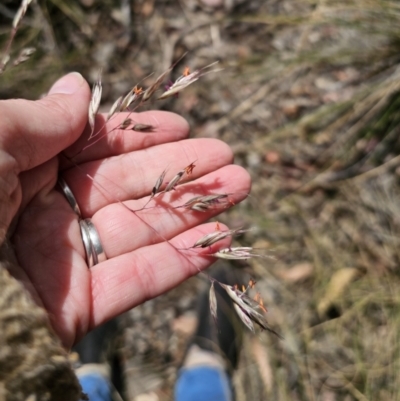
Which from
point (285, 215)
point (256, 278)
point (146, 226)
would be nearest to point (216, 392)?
point (256, 278)

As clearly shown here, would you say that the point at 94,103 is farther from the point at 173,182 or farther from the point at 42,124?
the point at 173,182

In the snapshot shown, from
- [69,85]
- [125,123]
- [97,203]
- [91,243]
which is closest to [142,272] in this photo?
[91,243]

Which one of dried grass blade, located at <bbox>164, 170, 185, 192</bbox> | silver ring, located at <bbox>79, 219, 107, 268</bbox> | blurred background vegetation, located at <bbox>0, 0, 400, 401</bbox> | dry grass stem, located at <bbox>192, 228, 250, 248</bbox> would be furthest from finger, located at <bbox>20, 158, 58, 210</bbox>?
blurred background vegetation, located at <bbox>0, 0, 400, 401</bbox>

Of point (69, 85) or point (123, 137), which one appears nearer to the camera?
point (69, 85)

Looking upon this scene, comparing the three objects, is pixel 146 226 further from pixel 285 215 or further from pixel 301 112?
pixel 301 112

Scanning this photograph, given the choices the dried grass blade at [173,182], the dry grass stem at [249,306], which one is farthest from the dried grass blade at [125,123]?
the dry grass stem at [249,306]

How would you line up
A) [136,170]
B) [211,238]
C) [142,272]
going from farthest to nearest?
[136,170]
[142,272]
[211,238]
